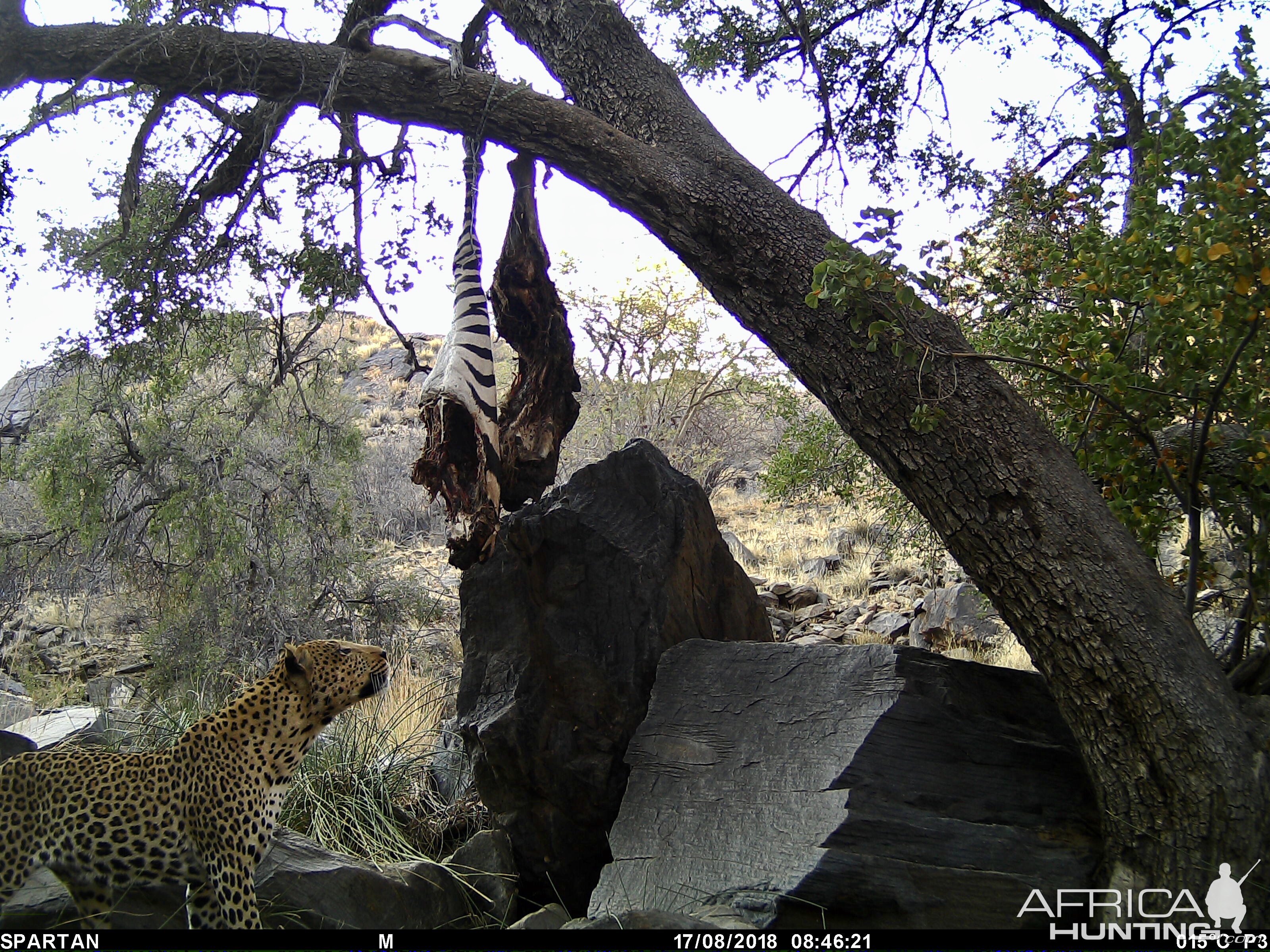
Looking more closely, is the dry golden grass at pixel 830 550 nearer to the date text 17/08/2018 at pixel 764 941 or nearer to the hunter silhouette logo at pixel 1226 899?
the hunter silhouette logo at pixel 1226 899

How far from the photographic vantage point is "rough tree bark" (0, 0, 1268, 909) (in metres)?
3.80

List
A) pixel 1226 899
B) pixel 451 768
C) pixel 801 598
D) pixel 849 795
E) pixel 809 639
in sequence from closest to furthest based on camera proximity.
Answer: pixel 1226 899 < pixel 849 795 < pixel 451 768 < pixel 809 639 < pixel 801 598

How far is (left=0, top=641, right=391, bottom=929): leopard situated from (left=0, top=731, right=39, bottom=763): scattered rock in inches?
48.1

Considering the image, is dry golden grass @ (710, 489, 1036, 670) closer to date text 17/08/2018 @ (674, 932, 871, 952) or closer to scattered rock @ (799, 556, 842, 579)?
scattered rock @ (799, 556, 842, 579)

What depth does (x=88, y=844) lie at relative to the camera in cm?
363

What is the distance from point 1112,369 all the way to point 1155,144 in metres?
1.10

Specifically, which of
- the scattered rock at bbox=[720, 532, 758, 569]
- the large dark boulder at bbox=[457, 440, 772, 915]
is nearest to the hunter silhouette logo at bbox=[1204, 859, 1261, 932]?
the large dark boulder at bbox=[457, 440, 772, 915]

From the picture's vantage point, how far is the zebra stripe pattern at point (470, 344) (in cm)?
492

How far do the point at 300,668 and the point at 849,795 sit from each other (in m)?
2.35

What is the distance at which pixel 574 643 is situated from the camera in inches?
191

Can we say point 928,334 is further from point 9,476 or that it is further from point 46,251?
point 9,476

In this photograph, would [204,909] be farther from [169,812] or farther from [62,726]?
[62,726]

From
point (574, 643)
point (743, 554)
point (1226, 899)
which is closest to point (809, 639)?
point (743, 554)

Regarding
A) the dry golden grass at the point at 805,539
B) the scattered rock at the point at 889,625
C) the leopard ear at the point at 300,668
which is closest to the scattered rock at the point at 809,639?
the scattered rock at the point at 889,625
